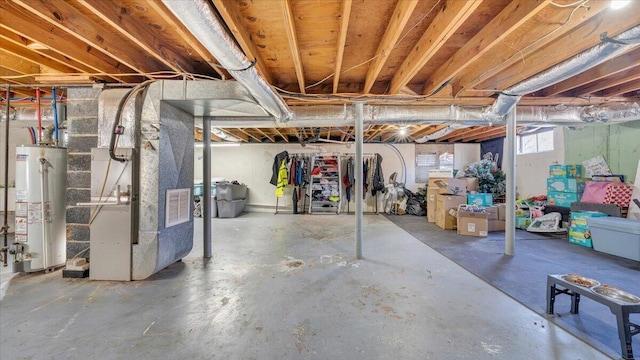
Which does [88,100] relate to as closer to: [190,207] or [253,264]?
[190,207]

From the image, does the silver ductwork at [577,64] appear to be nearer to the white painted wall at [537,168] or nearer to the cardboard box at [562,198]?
the cardboard box at [562,198]

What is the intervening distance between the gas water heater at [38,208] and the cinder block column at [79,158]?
Answer: 0.68 ft

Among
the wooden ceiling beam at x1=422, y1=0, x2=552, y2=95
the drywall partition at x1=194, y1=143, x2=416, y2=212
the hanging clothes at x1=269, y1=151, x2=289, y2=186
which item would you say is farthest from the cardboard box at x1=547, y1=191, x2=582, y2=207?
the hanging clothes at x1=269, y1=151, x2=289, y2=186

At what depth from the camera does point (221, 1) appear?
4.58ft

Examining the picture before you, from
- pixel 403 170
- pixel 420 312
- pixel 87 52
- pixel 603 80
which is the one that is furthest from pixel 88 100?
pixel 403 170

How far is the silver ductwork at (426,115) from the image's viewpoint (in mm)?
3125

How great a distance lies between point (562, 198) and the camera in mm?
4434

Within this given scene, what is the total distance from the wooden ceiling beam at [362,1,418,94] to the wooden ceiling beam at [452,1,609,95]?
1.03 m

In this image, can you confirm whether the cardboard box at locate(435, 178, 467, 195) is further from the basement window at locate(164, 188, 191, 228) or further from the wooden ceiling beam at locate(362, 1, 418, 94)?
→ the basement window at locate(164, 188, 191, 228)

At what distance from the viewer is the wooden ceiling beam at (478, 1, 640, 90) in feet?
5.01

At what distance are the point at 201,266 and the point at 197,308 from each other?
0.96m

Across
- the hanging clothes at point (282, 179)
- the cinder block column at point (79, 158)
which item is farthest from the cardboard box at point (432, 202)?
the cinder block column at point (79, 158)

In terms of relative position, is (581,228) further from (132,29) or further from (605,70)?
(132,29)

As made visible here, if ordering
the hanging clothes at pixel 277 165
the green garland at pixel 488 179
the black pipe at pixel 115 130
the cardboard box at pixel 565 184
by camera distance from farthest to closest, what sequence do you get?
the hanging clothes at pixel 277 165 → the green garland at pixel 488 179 → the cardboard box at pixel 565 184 → the black pipe at pixel 115 130
